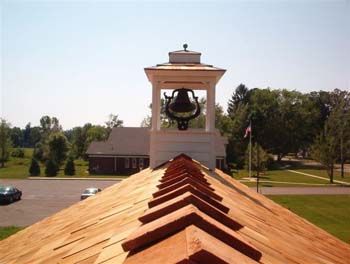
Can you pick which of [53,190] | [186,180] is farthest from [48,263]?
[53,190]

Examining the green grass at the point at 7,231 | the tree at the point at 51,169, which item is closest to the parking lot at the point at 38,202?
the green grass at the point at 7,231

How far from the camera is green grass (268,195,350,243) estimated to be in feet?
73.8

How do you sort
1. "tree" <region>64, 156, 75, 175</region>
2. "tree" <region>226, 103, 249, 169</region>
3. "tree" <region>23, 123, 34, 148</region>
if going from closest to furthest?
1. "tree" <region>64, 156, 75, 175</region>
2. "tree" <region>226, 103, 249, 169</region>
3. "tree" <region>23, 123, 34, 148</region>

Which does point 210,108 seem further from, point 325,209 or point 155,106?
point 325,209

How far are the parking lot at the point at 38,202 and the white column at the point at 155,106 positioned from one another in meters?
17.8

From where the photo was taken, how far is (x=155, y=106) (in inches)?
320

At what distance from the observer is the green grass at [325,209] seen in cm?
2250

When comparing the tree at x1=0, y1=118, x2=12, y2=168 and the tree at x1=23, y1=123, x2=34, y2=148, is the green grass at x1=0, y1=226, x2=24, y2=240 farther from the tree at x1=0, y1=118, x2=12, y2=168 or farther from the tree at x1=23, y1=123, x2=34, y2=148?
the tree at x1=23, y1=123, x2=34, y2=148

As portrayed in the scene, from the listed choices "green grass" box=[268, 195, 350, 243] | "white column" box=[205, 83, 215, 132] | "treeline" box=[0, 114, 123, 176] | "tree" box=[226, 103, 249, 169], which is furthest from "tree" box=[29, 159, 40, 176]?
"white column" box=[205, 83, 215, 132]

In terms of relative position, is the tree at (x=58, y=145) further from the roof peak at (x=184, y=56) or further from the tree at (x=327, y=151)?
the roof peak at (x=184, y=56)

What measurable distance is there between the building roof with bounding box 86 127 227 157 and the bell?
5034 cm

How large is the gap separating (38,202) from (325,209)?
20.9 meters

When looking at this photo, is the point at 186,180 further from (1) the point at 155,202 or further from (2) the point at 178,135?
(2) the point at 178,135

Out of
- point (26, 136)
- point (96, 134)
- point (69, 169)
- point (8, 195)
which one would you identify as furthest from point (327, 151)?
point (26, 136)
